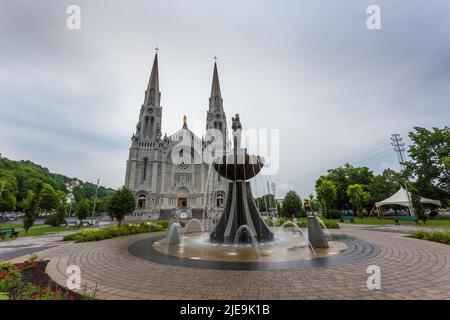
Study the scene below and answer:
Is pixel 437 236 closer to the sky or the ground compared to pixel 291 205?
closer to the ground

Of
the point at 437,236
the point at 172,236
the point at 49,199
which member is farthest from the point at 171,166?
the point at 437,236

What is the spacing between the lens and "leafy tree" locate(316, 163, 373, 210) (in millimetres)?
44094

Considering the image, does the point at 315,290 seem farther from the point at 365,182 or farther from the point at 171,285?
the point at 365,182

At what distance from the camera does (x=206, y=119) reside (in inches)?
2419

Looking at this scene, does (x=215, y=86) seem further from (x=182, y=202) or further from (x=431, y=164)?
(x=431, y=164)

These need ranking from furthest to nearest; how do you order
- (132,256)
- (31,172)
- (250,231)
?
1. (31,172)
2. (250,231)
3. (132,256)

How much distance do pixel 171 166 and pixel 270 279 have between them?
50.6 metres

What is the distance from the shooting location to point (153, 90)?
5719cm

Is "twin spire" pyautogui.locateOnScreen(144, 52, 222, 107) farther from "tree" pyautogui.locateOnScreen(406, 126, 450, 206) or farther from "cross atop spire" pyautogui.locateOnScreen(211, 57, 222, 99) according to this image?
"tree" pyautogui.locateOnScreen(406, 126, 450, 206)

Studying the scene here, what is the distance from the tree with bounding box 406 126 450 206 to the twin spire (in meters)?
47.6

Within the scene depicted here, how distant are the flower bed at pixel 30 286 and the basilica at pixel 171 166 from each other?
39.2 m

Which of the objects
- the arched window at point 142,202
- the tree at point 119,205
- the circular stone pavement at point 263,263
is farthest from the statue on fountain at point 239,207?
the arched window at point 142,202
